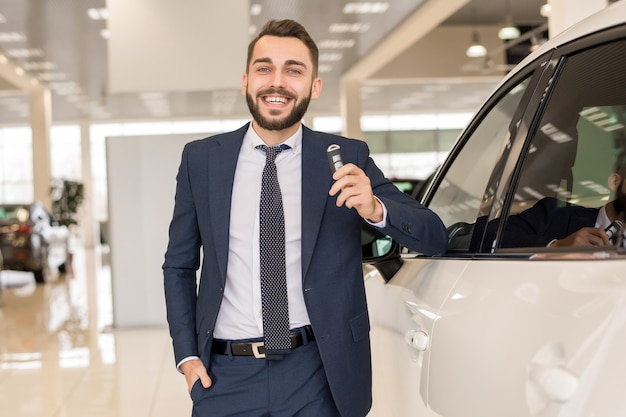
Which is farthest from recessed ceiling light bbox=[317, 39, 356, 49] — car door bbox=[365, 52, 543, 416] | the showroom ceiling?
car door bbox=[365, 52, 543, 416]

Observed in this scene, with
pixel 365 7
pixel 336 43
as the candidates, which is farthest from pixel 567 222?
pixel 336 43

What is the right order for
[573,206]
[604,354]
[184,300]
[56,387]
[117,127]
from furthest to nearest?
1. [117,127]
2. [56,387]
3. [184,300]
4. [573,206]
5. [604,354]

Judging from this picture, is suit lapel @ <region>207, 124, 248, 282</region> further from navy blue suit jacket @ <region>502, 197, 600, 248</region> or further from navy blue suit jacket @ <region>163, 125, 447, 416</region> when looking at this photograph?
navy blue suit jacket @ <region>502, 197, 600, 248</region>

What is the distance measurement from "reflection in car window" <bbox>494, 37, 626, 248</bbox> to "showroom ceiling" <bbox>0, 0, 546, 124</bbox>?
6.70 meters

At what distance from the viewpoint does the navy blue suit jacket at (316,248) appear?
1.91m

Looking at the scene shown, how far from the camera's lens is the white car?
118 centimetres

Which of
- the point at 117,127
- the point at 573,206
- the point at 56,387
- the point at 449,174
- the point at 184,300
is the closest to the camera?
the point at 573,206

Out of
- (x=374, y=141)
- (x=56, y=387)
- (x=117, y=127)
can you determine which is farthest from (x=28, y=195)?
(x=56, y=387)

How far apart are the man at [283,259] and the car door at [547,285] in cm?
26

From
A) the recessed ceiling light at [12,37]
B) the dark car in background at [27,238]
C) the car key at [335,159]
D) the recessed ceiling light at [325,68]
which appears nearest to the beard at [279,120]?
the car key at [335,159]

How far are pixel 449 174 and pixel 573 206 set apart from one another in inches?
30.0

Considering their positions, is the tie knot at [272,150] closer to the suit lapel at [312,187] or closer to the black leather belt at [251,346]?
the suit lapel at [312,187]

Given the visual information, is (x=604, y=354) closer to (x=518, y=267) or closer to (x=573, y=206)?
(x=518, y=267)

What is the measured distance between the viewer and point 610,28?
1431mm
